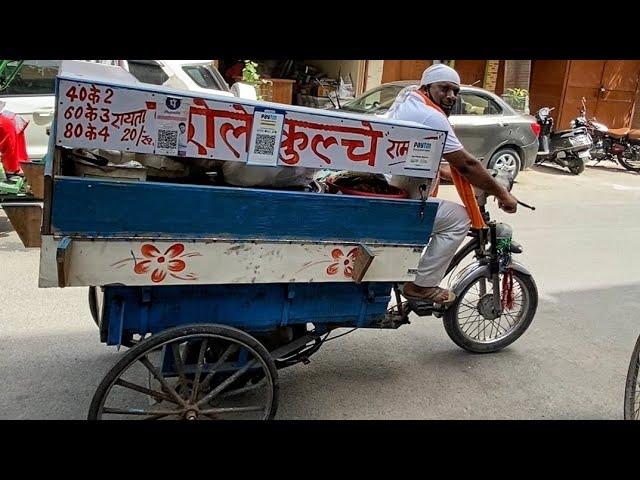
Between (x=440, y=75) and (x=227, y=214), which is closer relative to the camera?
(x=227, y=214)

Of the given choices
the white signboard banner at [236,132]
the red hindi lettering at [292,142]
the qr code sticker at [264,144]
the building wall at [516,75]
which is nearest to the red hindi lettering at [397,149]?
the white signboard banner at [236,132]

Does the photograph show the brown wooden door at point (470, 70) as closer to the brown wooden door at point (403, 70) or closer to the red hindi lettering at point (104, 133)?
the brown wooden door at point (403, 70)

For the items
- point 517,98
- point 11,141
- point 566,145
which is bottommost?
point 11,141

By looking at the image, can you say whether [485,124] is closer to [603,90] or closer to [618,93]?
→ [603,90]

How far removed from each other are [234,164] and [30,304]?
2.36m

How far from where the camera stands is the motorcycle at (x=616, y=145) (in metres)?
12.1

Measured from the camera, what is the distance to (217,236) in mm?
2268

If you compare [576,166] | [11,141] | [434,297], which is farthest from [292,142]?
[576,166]

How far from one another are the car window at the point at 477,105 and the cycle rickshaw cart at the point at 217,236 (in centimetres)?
644

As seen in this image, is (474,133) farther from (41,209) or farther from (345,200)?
(41,209)

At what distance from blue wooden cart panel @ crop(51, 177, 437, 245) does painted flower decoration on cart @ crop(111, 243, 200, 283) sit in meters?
0.06

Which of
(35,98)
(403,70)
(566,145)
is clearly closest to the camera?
(35,98)

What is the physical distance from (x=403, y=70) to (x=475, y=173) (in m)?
10.1

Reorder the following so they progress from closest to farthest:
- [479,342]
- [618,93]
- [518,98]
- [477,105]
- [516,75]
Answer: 1. [479,342]
2. [477,105]
3. [518,98]
4. [516,75]
5. [618,93]
